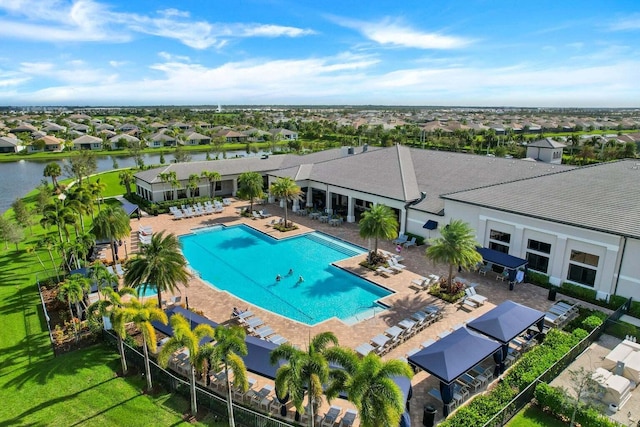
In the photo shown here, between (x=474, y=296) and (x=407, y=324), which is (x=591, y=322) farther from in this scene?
(x=407, y=324)

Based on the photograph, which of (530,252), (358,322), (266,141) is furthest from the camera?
(266,141)

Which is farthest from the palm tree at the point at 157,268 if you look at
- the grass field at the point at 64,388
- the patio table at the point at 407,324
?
the patio table at the point at 407,324

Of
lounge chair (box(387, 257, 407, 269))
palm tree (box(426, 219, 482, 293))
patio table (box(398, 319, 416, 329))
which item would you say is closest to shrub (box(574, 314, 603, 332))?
palm tree (box(426, 219, 482, 293))

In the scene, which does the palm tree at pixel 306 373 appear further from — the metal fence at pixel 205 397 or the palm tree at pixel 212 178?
the palm tree at pixel 212 178

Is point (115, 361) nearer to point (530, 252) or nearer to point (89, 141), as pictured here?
point (530, 252)

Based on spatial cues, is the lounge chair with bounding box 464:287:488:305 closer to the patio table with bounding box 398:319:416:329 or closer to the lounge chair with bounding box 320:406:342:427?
the patio table with bounding box 398:319:416:329

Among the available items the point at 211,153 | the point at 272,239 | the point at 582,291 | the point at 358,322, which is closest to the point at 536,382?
the point at 358,322

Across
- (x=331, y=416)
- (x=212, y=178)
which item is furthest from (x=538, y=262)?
(x=212, y=178)
